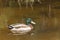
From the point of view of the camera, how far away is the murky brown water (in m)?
2.87

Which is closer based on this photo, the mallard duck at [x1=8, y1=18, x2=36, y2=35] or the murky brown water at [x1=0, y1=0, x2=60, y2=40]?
the murky brown water at [x1=0, y1=0, x2=60, y2=40]

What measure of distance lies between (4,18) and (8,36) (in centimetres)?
71

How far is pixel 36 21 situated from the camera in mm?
3381

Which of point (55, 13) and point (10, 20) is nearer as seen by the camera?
point (10, 20)

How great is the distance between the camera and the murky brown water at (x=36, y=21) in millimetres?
2873

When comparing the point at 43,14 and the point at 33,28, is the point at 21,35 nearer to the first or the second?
the point at 33,28

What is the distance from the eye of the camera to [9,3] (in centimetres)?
433

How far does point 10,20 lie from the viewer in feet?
11.2

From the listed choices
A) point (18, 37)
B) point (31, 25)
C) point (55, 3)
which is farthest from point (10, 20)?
point (55, 3)

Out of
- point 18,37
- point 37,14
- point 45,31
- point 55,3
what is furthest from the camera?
point 55,3

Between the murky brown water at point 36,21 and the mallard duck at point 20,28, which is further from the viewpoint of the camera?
the mallard duck at point 20,28

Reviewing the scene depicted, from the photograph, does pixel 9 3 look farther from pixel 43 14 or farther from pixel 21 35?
pixel 21 35

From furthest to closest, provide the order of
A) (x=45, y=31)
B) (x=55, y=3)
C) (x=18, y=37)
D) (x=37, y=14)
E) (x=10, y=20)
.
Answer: (x=55, y=3), (x=37, y=14), (x=10, y=20), (x=45, y=31), (x=18, y=37)

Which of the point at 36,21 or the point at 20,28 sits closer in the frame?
the point at 20,28
